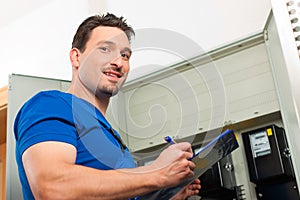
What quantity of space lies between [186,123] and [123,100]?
1.50 feet

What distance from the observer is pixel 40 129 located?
0.84 meters

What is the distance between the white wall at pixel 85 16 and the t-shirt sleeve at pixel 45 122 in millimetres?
311

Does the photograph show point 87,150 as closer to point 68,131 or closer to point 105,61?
point 68,131

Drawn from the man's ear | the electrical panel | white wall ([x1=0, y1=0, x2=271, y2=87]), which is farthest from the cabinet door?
the electrical panel

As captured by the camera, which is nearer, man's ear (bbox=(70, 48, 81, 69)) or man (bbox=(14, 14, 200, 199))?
man (bbox=(14, 14, 200, 199))

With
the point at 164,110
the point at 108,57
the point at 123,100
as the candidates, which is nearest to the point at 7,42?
the point at 123,100

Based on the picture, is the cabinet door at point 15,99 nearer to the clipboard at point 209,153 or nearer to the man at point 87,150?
the man at point 87,150

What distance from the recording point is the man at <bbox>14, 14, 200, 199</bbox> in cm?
79

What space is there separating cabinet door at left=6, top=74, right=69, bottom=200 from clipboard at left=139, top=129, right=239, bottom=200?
69cm

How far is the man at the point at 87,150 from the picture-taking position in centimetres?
79

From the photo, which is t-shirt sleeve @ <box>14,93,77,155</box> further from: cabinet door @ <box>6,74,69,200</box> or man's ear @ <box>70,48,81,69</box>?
cabinet door @ <box>6,74,69,200</box>

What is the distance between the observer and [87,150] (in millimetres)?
886

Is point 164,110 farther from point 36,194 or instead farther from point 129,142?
point 36,194

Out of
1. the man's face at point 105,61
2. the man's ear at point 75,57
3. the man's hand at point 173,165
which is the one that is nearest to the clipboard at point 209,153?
the man's hand at point 173,165
